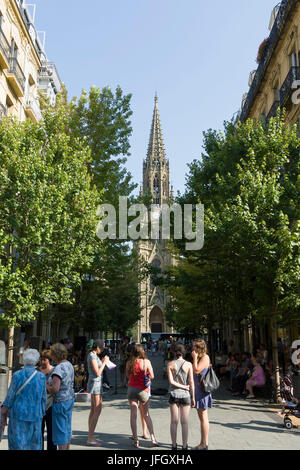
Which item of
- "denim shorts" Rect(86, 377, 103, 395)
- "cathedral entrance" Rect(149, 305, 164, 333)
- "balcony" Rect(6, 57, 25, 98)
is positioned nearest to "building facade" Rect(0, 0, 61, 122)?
"balcony" Rect(6, 57, 25, 98)

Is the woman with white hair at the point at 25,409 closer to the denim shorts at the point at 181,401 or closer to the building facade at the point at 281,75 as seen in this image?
the denim shorts at the point at 181,401

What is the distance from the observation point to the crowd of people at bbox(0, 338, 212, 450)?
14.3ft

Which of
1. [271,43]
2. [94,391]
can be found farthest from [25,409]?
[271,43]

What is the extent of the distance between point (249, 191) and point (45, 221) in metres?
6.24

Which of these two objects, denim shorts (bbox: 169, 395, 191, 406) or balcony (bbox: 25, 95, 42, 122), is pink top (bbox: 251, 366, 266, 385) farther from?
balcony (bbox: 25, 95, 42, 122)

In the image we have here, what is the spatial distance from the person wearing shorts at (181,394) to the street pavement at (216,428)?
23.3 inches

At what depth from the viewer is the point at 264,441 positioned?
22.0 ft

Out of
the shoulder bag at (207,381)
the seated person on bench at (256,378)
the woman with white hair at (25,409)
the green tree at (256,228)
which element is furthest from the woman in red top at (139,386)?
the seated person on bench at (256,378)

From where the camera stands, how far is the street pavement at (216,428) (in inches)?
251

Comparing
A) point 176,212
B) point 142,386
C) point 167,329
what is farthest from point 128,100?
point 167,329

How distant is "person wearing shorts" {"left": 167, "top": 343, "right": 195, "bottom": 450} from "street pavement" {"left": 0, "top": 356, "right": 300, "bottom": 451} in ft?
1.94

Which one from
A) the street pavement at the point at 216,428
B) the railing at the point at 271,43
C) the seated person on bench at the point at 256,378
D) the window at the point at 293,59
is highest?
the railing at the point at 271,43

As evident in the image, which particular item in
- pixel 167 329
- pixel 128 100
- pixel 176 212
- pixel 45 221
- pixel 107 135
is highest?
pixel 128 100
